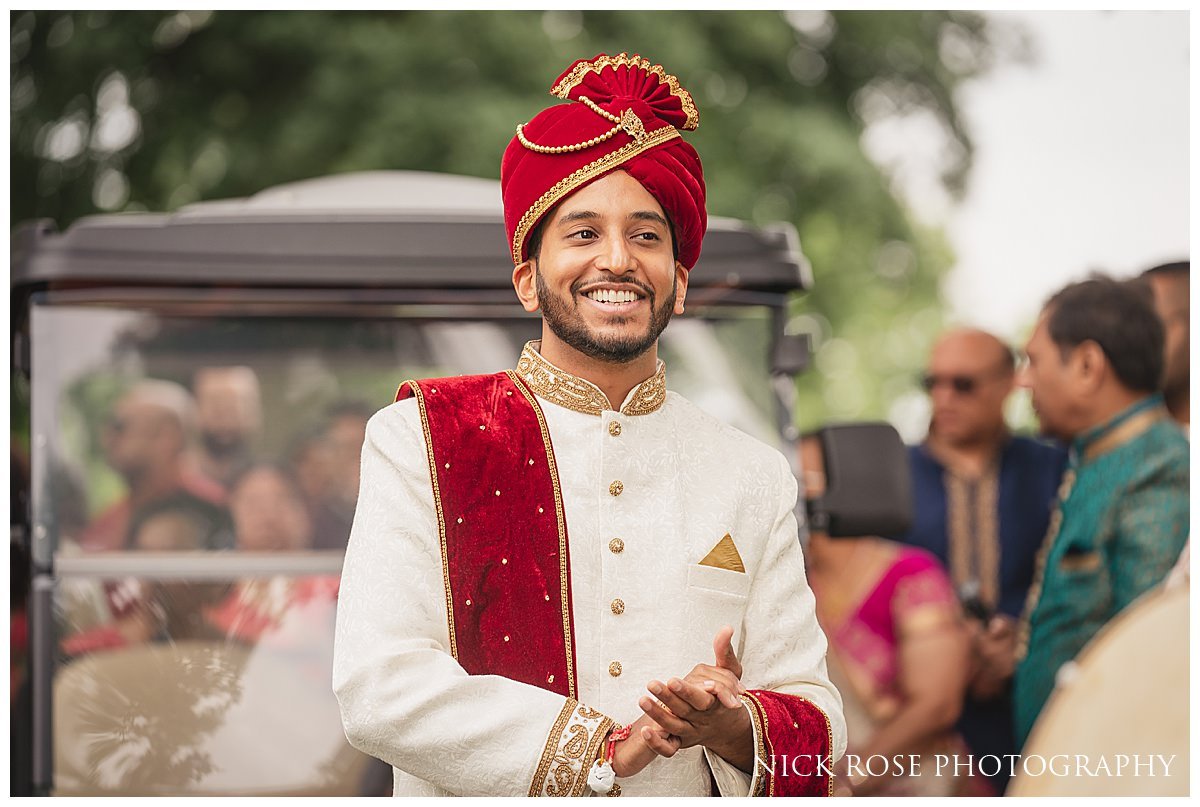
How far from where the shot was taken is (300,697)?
3518 mm

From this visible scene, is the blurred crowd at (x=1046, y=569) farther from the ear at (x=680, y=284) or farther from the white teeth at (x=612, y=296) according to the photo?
the white teeth at (x=612, y=296)

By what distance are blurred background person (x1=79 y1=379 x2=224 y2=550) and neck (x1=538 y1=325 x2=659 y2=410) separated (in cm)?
190

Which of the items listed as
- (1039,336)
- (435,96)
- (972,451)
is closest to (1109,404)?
(1039,336)

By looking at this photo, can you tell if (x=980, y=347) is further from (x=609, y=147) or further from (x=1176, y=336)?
(x=609, y=147)

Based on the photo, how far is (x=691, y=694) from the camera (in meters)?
1.88

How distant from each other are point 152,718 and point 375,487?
4.56 ft

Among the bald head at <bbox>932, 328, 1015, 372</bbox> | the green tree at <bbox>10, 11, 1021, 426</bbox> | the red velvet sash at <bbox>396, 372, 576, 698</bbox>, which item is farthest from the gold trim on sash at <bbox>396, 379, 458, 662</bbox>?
the green tree at <bbox>10, 11, 1021, 426</bbox>

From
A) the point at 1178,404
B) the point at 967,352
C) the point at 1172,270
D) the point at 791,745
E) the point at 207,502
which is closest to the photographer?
the point at 791,745

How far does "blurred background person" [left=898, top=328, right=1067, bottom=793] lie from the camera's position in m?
5.25

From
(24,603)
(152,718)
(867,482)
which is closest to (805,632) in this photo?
(867,482)

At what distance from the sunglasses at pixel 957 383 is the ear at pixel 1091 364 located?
27.6 inches

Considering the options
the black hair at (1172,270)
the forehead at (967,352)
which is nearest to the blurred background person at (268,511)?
the forehead at (967,352)

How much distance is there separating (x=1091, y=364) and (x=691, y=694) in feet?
10.4

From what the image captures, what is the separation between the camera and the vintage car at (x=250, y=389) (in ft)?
11.6
